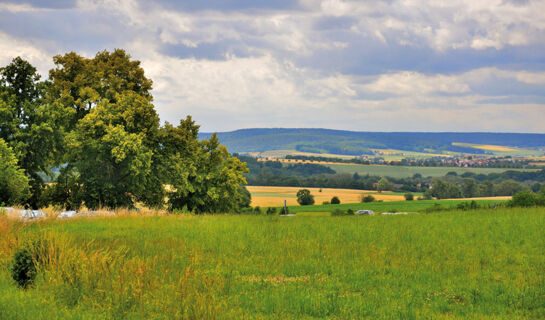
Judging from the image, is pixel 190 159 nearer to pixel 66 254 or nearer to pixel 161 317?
pixel 66 254

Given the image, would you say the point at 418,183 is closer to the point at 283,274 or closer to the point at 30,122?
the point at 30,122

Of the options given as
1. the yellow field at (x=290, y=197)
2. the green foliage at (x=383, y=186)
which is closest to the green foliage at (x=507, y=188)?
the green foliage at (x=383, y=186)

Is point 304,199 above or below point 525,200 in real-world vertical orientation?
below

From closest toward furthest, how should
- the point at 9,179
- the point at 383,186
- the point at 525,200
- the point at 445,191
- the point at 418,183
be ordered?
the point at 9,179, the point at 525,200, the point at 445,191, the point at 383,186, the point at 418,183

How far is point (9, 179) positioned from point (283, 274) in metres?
29.4

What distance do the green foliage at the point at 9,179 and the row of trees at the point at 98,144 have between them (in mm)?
75

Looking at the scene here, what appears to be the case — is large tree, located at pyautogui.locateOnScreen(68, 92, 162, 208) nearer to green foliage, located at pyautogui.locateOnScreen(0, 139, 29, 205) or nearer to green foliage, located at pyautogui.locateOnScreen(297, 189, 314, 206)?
green foliage, located at pyautogui.locateOnScreen(0, 139, 29, 205)

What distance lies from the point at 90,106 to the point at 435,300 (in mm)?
39009

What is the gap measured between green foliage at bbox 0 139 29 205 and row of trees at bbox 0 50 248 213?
8cm

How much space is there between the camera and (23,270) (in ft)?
36.1

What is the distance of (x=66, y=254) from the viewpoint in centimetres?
1159

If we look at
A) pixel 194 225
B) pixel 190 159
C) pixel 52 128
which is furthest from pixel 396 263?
pixel 52 128

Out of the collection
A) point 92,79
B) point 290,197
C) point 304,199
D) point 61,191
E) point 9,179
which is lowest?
point 290,197

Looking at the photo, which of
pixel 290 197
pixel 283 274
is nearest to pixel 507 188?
pixel 290 197
